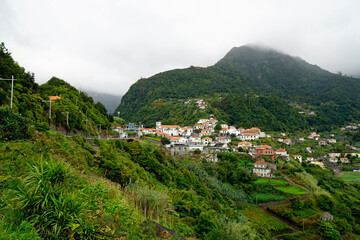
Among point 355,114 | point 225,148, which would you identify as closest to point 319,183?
point 225,148

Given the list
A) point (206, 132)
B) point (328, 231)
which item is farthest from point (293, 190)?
point (206, 132)

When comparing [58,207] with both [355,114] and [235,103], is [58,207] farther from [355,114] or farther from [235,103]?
[355,114]

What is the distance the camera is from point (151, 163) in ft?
62.5

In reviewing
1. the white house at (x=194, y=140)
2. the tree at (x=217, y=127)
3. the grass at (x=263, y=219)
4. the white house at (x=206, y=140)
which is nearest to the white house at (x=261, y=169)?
the grass at (x=263, y=219)

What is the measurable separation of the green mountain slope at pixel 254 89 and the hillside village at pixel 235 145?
20090 millimetres

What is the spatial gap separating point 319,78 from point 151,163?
201m

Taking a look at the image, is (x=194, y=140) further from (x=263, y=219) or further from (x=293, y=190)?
(x=263, y=219)

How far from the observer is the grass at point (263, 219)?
23.7 m

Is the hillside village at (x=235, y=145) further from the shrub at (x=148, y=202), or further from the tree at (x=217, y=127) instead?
the shrub at (x=148, y=202)

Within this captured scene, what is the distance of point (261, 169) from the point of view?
117 feet

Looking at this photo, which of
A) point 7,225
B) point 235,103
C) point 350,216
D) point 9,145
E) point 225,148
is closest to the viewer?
point 7,225

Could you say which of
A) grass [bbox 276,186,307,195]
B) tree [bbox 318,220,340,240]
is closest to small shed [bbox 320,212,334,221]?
tree [bbox 318,220,340,240]

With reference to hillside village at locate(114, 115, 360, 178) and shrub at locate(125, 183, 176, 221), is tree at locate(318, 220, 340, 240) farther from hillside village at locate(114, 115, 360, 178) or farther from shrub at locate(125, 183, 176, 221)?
shrub at locate(125, 183, 176, 221)

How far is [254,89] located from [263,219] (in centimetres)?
12917
